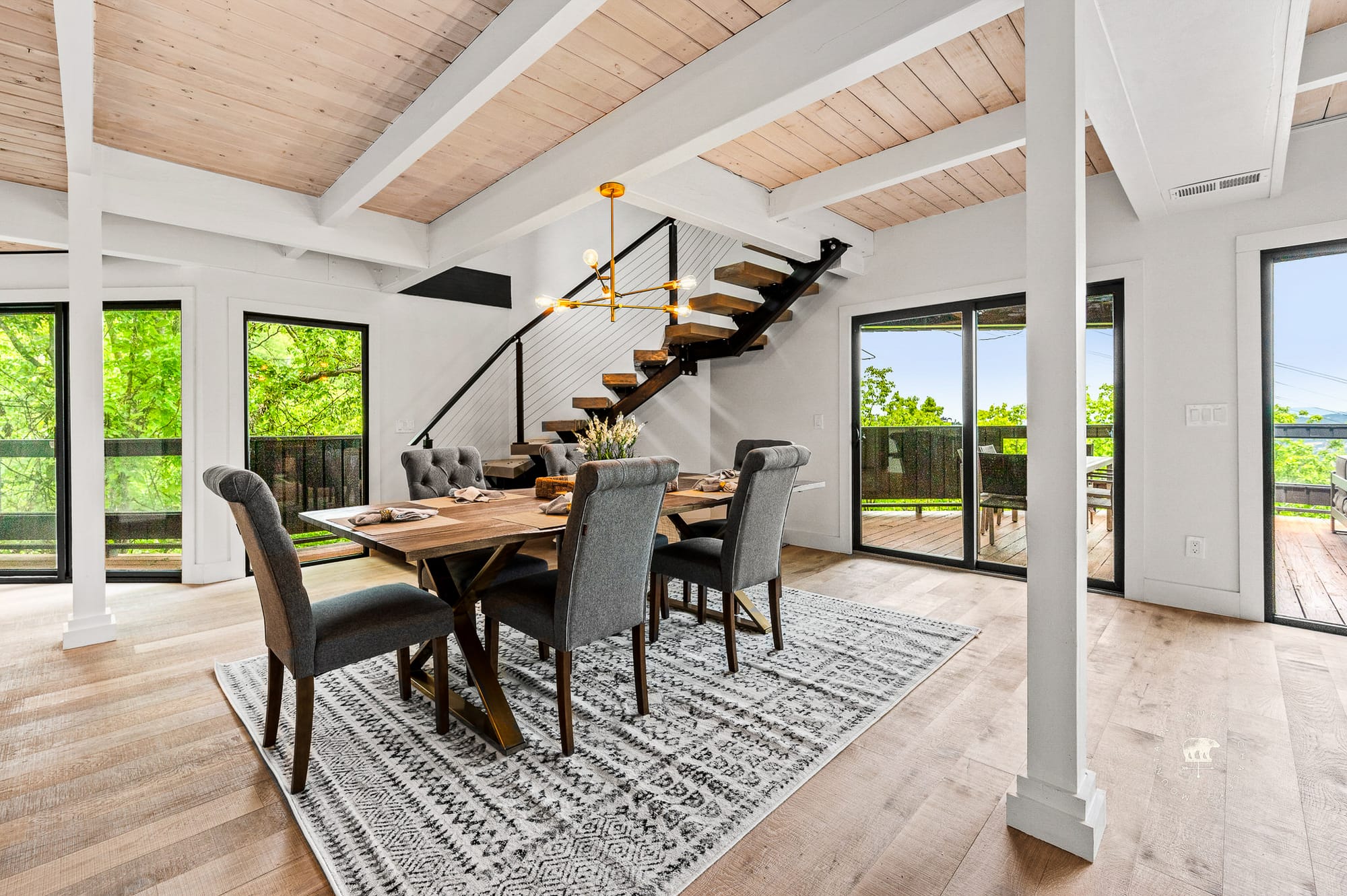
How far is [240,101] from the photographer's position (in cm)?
280

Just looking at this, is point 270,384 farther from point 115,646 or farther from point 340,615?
point 340,615

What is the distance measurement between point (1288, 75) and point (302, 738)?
3879 millimetres

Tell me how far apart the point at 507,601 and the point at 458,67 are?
2.08m

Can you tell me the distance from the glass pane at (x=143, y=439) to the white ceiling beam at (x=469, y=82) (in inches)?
94.5

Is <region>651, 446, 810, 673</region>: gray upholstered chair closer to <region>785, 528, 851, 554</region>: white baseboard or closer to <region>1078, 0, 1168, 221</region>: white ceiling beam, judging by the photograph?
<region>1078, 0, 1168, 221</region>: white ceiling beam

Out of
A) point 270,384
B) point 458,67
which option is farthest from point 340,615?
point 270,384

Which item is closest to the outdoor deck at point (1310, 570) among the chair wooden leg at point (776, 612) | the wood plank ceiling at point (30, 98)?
the chair wooden leg at point (776, 612)

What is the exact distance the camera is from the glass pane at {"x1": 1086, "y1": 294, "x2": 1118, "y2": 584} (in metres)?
3.98

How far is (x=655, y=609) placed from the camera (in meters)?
3.20

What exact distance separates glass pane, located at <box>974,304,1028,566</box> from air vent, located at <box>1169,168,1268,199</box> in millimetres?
1139

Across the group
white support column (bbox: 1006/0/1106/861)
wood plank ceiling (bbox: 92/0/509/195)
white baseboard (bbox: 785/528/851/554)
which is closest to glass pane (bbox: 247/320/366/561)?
wood plank ceiling (bbox: 92/0/509/195)

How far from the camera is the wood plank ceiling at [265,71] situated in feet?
7.25

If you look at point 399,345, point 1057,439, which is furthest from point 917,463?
point 399,345

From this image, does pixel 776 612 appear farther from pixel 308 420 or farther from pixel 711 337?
pixel 308 420
